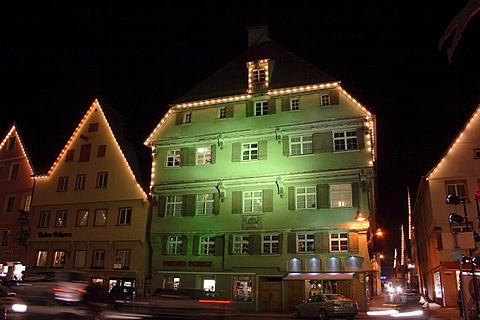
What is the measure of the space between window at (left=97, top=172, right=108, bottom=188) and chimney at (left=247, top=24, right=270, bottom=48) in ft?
57.0

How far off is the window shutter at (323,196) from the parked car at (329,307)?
682 cm

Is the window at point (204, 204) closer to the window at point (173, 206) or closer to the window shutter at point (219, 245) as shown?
the window at point (173, 206)

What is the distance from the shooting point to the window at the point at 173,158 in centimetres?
3484

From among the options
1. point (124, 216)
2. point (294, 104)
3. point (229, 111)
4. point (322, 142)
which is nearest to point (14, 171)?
point (124, 216)

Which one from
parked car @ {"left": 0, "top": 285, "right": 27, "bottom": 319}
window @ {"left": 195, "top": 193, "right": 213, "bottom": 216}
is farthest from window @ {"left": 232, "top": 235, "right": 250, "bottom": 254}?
parked car @ {"left": 0, "top": 285, "right": 27, "bottom": 319}

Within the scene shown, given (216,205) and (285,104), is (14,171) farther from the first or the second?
(285,104)

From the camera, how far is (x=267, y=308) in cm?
2906

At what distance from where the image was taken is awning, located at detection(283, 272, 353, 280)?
1067 inches

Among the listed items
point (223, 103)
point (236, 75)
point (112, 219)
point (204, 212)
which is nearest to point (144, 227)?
Result: point (112, 219)

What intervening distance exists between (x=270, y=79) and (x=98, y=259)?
20.8 meters

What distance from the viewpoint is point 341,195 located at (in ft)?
94.6

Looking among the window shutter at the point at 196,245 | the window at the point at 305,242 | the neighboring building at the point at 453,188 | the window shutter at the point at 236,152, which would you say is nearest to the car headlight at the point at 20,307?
the window shutter at the point at 196,245

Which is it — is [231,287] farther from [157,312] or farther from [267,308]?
[157,312]

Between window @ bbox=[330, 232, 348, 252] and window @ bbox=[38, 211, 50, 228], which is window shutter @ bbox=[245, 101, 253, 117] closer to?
window @ bbox=[330, 232, 348, 252]
